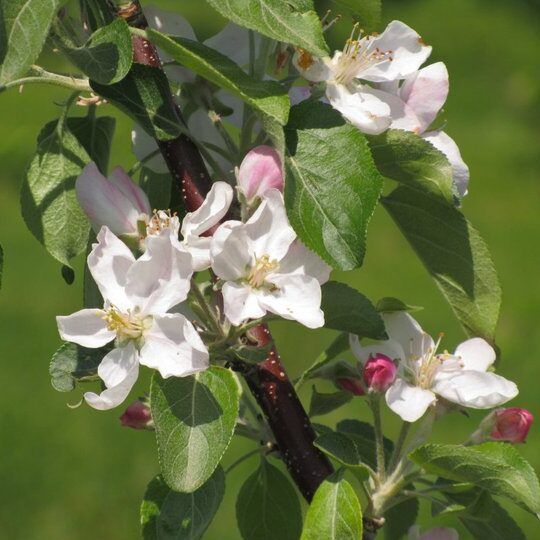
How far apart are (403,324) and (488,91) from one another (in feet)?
16.9

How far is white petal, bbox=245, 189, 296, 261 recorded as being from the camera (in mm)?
1036

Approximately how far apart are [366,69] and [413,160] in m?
0.11

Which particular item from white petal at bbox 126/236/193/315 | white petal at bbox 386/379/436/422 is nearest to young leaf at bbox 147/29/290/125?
white petal at bbox 126/236/193/315

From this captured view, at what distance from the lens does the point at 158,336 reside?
101 centimetres

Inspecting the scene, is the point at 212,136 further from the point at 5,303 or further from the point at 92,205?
the point at 5,303

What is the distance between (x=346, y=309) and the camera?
3.78ft

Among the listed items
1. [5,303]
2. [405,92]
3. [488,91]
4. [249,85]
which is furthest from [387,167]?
[488,91]

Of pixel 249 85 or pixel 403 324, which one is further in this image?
pixel 403 324

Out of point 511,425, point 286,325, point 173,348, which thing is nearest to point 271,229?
point 173,348

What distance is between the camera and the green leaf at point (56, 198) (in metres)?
1.17

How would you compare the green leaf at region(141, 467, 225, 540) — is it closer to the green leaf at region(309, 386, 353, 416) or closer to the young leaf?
the green leaf at region(309, 386, 353, 416)

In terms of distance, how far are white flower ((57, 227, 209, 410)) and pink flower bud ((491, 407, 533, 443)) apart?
0.39 m

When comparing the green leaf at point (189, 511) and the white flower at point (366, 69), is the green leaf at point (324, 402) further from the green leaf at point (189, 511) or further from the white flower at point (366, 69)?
the white flower at point (366, 69)

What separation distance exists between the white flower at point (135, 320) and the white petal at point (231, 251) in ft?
0.14
